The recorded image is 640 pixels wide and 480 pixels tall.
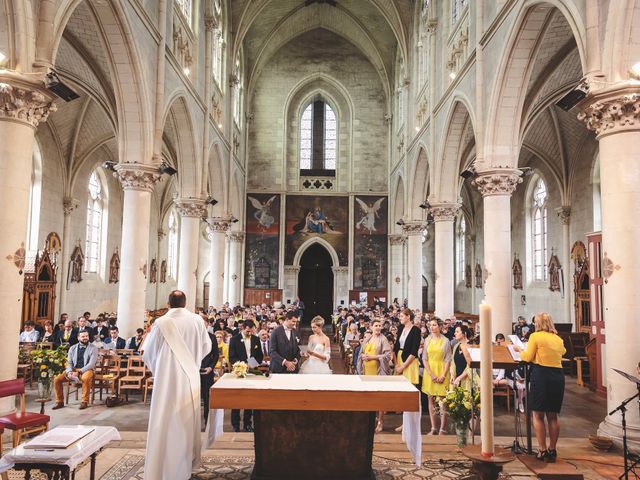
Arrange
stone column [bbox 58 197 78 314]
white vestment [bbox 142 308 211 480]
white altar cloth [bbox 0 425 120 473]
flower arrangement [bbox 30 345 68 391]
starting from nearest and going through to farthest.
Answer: white altar cloth [bbox 0 425 120 473] → white vestment [bbox 142 308 211 480] → flower arrangement [bbox 30 345 68 391] → stone column [bbox 58 197 78 314]

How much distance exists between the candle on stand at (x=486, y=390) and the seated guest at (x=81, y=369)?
7.61m

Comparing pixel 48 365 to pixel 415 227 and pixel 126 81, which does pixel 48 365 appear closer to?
pixel 126 81

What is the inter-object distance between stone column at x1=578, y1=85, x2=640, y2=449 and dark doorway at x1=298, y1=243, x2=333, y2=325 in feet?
78.1

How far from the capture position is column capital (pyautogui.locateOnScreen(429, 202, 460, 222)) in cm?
1695

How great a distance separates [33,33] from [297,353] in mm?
5938

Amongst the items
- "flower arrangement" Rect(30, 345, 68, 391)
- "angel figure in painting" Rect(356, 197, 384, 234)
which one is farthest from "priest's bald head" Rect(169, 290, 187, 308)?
"angel figure in painting" Rect(356, 197, 384, 234)

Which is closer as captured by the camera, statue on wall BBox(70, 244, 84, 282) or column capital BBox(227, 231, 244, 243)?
statue on wall BBox(70, 244, 84, 282)

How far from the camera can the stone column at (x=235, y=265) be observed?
26.7 meters

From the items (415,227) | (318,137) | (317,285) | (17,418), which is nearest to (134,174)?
(17,418)

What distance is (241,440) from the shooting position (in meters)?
6.39

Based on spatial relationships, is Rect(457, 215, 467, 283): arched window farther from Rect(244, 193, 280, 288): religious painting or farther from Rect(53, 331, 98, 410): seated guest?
Rect(53, 331, 98, 410): seated guest

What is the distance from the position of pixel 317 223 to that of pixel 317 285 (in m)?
4.22

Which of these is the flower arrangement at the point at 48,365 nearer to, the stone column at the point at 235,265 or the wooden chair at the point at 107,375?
the wooden chair at the point at 107,375

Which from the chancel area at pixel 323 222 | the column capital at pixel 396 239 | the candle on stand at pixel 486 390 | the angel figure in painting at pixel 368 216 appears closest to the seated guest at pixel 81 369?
the chancel area at pixel 323 222
